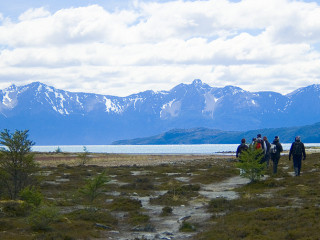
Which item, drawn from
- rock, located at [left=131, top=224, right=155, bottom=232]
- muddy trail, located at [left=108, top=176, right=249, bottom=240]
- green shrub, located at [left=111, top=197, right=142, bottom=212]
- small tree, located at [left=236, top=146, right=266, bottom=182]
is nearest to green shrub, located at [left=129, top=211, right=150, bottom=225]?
muddy trail, located at [left=108, top=176, right=249, bottom=240]

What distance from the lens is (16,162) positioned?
20719 millimetres

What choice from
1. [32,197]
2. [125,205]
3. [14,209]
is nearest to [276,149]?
[125,205]

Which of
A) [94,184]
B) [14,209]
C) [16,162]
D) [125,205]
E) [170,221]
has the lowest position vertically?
[170,221]

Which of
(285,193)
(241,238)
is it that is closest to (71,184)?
(285,193)

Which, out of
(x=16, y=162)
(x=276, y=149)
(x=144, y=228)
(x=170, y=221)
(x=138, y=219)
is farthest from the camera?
(x=276, y=149)

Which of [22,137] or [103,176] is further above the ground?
[22,137]

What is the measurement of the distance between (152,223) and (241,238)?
14.6ft

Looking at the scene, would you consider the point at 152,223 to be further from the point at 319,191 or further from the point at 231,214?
the point at 319,191

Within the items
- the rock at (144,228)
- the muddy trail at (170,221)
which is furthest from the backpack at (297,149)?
the rock at (144,228)

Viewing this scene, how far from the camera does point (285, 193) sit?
22.2 m

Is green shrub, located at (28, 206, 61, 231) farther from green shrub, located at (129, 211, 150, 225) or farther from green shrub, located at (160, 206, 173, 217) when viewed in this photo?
green shrub, located at (160, 206, 173, 217)

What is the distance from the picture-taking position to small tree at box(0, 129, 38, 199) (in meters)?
20.6

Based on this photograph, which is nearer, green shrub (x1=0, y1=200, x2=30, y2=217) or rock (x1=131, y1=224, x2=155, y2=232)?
rock (x1=131, y1=224, x2=155, y2=232)

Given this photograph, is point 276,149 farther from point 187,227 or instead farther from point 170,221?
point 187,227
